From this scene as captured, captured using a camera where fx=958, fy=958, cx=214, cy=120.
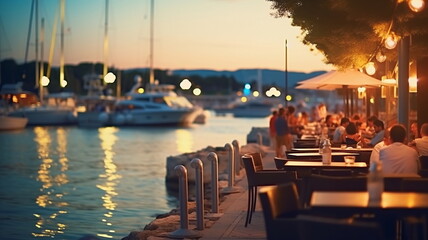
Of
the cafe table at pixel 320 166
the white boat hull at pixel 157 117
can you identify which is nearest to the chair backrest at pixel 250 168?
the cafe table at pixel 320 166

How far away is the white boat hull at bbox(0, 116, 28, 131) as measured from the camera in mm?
89312

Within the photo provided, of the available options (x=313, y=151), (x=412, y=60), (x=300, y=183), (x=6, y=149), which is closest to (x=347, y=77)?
(x=412, y=60)

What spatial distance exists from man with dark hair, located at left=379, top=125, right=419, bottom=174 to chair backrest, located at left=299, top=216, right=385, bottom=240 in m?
3.59

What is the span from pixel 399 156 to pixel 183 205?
321 cm

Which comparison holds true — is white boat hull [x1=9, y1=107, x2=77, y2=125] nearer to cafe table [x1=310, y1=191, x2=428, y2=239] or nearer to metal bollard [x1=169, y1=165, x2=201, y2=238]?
metal bollard [x1=169, y1=165, x2=201, y2=238]

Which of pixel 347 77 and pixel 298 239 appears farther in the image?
pixel 347 77

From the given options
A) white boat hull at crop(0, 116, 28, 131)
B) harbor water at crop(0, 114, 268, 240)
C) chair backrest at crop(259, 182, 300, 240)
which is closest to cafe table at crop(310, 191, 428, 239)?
chair backrest at crop(259, 182, 300, 240)

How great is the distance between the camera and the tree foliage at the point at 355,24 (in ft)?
46.4

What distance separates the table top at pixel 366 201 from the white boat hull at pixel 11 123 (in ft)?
272

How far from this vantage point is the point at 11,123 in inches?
3556

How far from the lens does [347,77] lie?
2086 cm

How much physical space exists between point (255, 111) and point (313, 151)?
151m

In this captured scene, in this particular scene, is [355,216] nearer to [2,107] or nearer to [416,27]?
[416,27]

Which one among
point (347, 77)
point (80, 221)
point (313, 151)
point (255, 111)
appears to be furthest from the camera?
point (255, 111)
